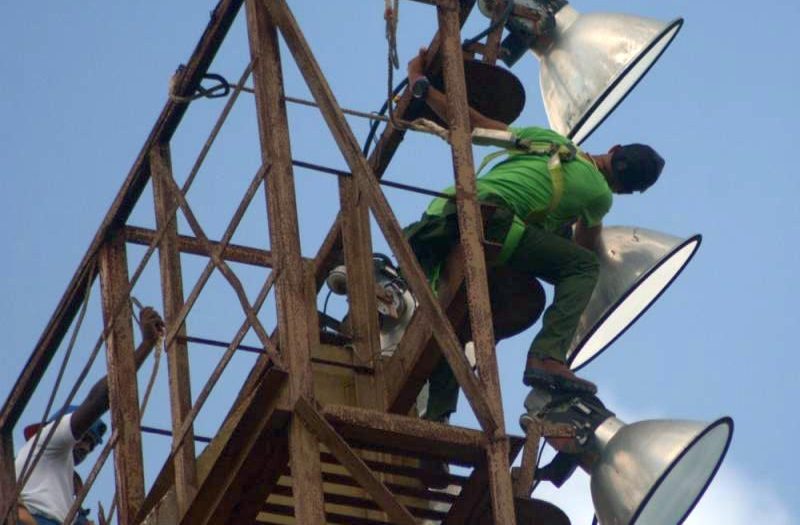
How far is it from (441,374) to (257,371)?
44.1 inches

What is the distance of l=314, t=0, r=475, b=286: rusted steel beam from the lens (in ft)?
44.7

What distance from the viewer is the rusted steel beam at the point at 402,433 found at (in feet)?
38.6

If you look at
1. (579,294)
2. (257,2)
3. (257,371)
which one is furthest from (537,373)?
(257,2)

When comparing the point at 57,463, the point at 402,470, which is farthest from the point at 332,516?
the point at 57,463

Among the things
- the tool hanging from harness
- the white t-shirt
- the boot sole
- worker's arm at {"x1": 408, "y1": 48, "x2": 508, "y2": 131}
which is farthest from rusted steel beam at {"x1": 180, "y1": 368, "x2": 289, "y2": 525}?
the white t-shirt

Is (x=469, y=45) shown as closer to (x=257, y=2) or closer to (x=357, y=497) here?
(x=257, y=2)

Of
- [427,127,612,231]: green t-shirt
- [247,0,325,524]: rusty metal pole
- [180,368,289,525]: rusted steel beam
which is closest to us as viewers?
[247,0,325,524]: rusty metal pole

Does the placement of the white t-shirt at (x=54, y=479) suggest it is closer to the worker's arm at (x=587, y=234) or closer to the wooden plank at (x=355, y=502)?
the wooden plank at (x=355, y=502)

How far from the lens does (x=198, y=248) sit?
1498cm

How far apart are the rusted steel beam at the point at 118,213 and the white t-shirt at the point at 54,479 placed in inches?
15.5

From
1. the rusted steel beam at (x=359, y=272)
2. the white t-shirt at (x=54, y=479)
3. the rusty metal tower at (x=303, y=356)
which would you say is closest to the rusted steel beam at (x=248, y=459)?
the rusty metal tower at (x=303, y=356)

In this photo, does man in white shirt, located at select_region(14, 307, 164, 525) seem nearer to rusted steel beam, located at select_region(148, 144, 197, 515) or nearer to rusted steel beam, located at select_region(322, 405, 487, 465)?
rusted steel beam, located at select_region(148, 144, 197, 515)

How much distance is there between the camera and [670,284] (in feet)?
45.4

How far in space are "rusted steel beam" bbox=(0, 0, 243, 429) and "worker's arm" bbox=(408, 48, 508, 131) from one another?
1063 mm
